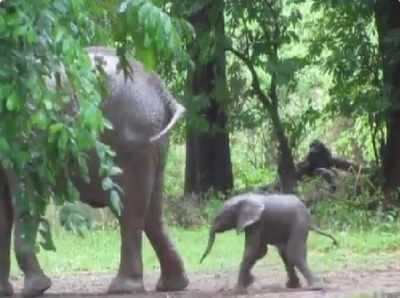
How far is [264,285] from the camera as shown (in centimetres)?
1107

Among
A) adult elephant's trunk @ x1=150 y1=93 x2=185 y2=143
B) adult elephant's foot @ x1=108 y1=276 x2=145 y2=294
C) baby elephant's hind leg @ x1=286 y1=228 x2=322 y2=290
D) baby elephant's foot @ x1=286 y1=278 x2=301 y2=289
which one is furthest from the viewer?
adult elephant's foot @ x1=108 y1=276 x2=145 y2=294

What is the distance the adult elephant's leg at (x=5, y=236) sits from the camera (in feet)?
35.4

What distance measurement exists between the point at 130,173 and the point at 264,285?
1521 mm

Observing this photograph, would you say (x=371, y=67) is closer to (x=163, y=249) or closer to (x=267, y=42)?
(x=267, y=42)

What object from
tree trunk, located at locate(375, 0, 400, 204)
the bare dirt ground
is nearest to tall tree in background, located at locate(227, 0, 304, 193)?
tree trunk, located at locate(375, 0, 400, 204)

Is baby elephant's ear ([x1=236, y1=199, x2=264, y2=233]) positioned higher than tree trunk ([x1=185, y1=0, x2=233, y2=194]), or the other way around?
tree trunk ([x1=185, y1=0, x2=233, y2=194])

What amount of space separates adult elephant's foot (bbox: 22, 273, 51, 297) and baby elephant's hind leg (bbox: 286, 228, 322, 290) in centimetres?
197

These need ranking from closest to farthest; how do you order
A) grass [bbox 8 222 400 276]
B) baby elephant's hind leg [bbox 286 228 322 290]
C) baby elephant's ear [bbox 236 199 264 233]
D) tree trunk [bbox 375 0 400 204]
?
baby elephant's ear [bbox 236 199 264 233]
baby elephant's hind leg [bbox 286 228 322 290]
grass [bbox 8 222 400 276]
tree trunk [bbox 375 0 400 204]

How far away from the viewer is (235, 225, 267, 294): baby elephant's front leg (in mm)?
10281

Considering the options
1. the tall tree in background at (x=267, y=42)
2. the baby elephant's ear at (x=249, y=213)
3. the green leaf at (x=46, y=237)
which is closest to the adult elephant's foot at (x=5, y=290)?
the baby elephant's ear at (x=249, y=213)

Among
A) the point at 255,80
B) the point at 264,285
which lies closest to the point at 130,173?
the point at 264,285

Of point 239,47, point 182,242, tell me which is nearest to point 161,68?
point 239,47

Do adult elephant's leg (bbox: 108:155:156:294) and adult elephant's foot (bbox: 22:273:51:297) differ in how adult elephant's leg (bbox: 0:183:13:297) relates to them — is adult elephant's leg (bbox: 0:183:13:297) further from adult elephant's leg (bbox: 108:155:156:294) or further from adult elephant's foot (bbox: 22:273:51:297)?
adult elephant's leg (bbox: 108:155:156:294)

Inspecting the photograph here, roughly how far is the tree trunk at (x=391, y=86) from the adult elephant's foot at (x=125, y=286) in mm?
7705
